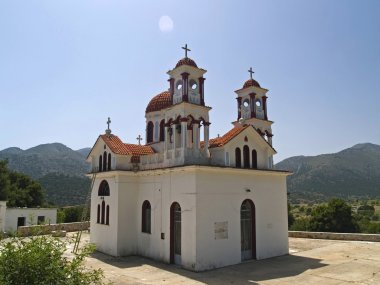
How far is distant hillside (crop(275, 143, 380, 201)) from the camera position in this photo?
424 feet

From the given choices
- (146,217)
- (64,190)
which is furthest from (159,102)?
(64,190)

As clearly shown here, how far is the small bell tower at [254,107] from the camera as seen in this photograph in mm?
21469

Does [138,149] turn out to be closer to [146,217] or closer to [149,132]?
[149,132]

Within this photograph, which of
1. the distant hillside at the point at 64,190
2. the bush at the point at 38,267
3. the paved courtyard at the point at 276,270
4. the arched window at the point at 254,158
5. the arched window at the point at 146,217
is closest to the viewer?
the bush at the point at 38,267

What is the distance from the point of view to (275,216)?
768 inches

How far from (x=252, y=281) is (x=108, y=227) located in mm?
9870

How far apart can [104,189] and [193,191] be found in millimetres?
7843

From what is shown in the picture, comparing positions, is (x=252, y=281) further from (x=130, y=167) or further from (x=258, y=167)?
(x=130, y=167)

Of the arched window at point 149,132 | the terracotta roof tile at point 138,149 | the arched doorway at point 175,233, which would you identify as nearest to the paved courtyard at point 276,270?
the arched doorway at point 175,233

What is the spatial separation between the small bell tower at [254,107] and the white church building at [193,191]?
0.06 metres

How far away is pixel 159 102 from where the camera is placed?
2375cm

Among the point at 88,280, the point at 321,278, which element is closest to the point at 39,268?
the point at 88,280

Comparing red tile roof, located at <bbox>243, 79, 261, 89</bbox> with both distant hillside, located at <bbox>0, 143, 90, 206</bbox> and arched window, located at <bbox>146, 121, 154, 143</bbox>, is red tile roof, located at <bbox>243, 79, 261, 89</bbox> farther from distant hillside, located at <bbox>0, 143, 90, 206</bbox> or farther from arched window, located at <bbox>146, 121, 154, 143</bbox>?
distant hillside, located at <bbox>0, 143, 90, 206</bbox>

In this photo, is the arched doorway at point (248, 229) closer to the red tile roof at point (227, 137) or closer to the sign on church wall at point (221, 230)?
the sign on church wall at point (221, 230)
